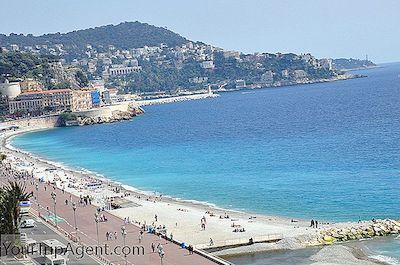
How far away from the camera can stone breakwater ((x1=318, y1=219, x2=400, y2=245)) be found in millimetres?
30516

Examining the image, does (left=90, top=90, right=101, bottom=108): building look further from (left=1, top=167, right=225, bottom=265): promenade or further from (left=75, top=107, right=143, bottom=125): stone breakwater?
(left=1, top=167, right=225, bottom=265): promenade

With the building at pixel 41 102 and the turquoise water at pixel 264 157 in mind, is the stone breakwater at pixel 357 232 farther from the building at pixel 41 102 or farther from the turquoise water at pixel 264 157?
the building at pixel 41 102

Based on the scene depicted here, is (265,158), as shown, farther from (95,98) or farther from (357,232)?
(95,98)

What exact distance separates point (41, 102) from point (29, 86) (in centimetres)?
930

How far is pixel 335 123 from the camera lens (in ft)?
289

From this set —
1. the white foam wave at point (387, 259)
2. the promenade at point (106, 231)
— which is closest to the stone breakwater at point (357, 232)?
the white foam wave at point (387, 259)

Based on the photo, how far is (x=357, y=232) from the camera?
3086 cm

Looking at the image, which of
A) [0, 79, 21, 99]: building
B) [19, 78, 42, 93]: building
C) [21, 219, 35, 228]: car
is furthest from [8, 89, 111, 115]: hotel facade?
[21, 219, 35, 228]: car

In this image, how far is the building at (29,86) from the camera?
5162 inches

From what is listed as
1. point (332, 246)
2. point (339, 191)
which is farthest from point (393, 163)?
point (332, 246)

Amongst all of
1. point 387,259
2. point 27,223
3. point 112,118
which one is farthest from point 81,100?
point 387,259

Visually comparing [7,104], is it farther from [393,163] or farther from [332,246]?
[332,246]

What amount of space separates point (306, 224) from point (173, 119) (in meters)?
90.5

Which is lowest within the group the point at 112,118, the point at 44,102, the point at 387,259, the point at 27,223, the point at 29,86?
the point at 112,118
